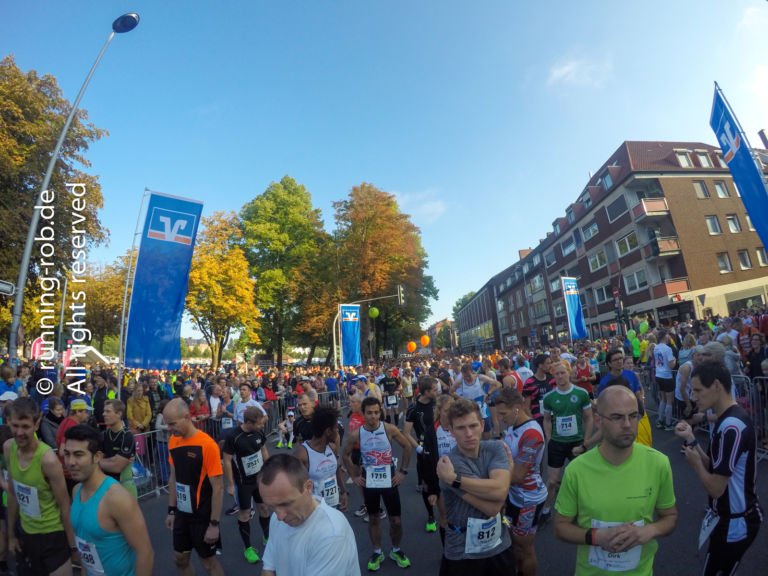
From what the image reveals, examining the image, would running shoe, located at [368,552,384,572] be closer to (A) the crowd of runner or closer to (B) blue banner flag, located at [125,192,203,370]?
(A) the crowd of runner

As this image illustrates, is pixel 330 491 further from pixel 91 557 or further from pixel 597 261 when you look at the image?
pixel 597 261

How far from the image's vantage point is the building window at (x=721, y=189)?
102ft

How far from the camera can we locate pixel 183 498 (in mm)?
4055

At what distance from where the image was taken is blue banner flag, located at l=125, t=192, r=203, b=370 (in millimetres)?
7242

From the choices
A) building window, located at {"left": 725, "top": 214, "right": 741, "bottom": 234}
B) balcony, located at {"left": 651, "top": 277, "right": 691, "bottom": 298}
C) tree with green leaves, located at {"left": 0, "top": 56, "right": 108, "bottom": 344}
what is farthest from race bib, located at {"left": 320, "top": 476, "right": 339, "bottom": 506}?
building window, located at {"left": 725, "top": 214, "right": 741, "bottom": 234}

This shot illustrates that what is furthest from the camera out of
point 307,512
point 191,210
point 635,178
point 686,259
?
point 635,178

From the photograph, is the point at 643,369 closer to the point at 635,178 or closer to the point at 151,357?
the point at 151,357

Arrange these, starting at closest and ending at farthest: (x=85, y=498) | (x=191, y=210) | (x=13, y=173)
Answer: (x=85, y=498), (x=191, y=210), (x=13, y=173)

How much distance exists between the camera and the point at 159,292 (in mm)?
7461

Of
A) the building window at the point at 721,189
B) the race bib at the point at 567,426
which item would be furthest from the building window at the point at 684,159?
the race bib at the point at 567,426

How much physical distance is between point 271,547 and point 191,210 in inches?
287

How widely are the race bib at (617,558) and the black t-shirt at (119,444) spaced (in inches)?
190

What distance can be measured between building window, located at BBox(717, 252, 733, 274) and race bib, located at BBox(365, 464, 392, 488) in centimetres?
3443

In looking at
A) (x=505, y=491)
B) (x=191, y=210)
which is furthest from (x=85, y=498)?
(x=191, y=210)
